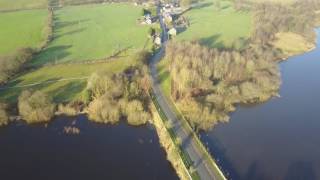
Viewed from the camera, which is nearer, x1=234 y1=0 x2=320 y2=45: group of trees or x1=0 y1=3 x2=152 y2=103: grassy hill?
x1=0 y1=3 x2=152 y2=103: grassy hill

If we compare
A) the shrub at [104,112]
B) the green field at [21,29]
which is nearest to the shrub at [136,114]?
the shrub at [104,112]

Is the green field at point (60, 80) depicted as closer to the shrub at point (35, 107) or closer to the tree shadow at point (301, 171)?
the shrub at point (35, 107)

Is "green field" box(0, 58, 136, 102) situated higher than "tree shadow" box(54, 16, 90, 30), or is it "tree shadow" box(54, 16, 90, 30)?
"tree shadow" box(54, 16, 90, 30)

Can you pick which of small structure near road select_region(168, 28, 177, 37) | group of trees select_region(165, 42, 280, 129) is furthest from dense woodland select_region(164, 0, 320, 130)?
small structure near road select_region(168, 28, 177, 37)

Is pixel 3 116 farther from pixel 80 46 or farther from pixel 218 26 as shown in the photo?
pixel 218 26

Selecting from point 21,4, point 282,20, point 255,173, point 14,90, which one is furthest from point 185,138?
point 21,4

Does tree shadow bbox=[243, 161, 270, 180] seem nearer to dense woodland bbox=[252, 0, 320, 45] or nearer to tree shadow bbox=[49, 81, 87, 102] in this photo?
tree shadow bbox=[49, 81, 87, 102]
